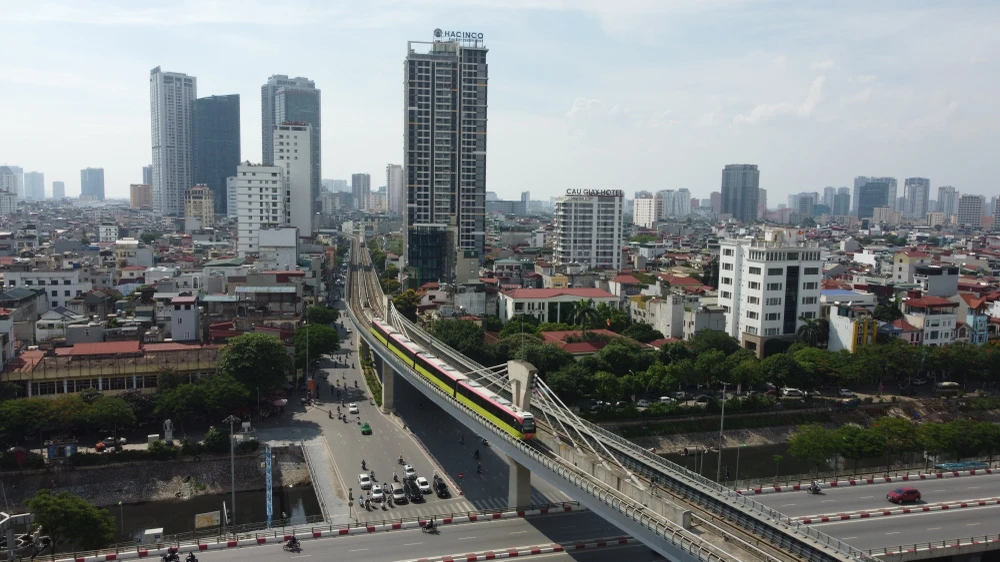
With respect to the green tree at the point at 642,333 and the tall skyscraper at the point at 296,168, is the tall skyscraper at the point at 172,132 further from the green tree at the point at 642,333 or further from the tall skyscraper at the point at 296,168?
the green tree at the point at 642,333

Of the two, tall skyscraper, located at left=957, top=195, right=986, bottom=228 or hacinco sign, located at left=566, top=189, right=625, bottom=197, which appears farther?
tall skyscraper, located at left=957, top=195, right=986, bottom=228

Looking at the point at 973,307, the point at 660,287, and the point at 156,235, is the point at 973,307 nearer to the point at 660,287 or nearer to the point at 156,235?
the point at 660,287

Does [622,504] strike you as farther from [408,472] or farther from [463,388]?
[408,472]

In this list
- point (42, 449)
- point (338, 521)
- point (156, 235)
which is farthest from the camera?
point (156, 235)

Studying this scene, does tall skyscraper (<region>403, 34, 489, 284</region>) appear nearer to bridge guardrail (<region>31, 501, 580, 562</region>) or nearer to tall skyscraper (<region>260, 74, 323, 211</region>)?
bridge guardrail (<region>31, 501, 580, 562</region>)

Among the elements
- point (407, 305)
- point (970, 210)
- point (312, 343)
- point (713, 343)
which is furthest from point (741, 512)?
point (970, 210)

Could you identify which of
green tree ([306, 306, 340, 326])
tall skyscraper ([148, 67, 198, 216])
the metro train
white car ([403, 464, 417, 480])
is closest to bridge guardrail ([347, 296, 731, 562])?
the metro train

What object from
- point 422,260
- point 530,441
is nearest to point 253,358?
point 530,441
